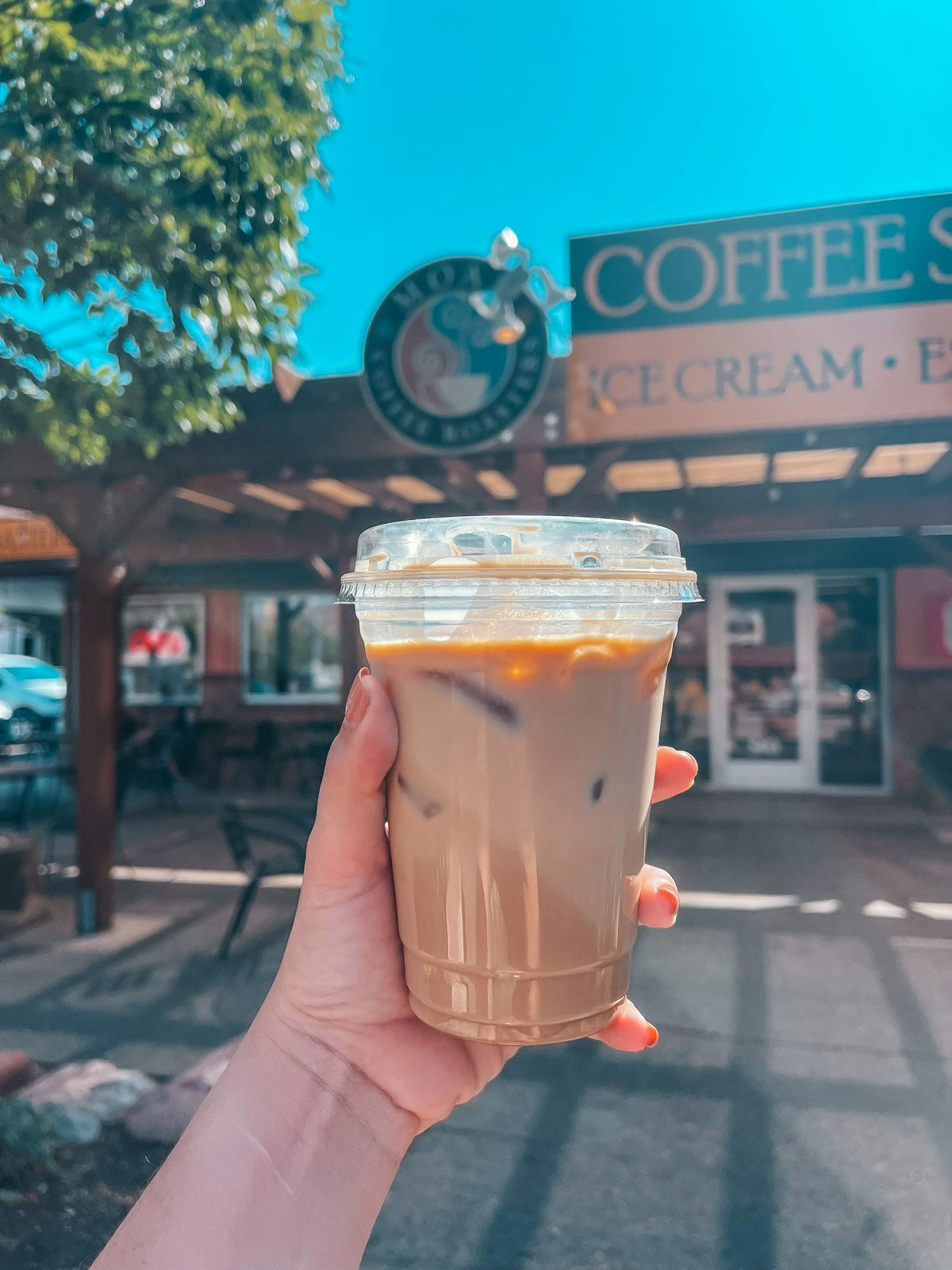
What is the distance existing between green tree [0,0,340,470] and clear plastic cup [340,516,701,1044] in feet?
7.96

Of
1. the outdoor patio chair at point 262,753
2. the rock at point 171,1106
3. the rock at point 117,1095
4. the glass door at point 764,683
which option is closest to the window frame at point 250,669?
the outdoor patio chair at point 262,753

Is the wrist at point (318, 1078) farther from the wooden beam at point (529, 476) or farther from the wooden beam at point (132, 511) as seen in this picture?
the wooden beam at point (132, 511)

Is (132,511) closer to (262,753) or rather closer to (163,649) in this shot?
(262,753)

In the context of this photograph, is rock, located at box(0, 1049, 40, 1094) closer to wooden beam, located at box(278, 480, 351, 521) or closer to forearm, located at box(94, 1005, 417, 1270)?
forearm, located at box(94, 1005, 417, 1270)

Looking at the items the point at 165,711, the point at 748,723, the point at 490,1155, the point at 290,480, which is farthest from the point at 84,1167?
the point at 165,711

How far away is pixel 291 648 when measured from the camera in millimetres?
12367

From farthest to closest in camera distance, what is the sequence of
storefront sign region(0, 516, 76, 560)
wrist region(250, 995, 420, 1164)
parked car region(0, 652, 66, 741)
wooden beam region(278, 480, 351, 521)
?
parked car region(0, 652, 66, 741)
storefront sign region(0, 516, 76, 560)
wooden beam region(278, 480, 351, 521)
wrist region(250, 995, 420, 1164)

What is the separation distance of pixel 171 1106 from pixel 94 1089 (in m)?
0.42

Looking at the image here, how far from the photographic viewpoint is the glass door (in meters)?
10.5

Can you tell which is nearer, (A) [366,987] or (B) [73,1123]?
(A) [366,987]

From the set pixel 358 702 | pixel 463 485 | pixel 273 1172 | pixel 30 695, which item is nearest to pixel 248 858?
pixel 463 485

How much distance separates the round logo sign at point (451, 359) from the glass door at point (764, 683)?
6.44 m

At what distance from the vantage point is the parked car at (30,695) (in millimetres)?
17844

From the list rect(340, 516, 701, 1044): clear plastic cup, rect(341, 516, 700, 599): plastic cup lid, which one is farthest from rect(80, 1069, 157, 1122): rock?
rect(341, 516, 700, 599): plastic cup lid
